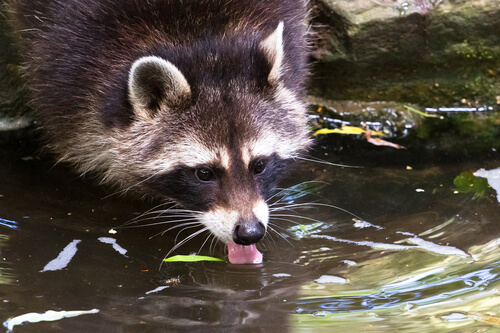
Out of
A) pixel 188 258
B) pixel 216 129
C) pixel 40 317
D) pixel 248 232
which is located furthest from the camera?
Result: pixel 188 258

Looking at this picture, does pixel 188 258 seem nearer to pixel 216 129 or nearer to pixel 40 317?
pixel 216 129

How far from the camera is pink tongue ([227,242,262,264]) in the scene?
5.32m

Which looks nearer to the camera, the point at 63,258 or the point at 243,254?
the point at 63,258

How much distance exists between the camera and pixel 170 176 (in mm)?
5320

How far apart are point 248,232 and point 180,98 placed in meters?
1.09

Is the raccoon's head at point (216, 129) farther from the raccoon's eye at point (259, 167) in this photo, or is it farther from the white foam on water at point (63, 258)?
the white foam on water at point (63, 258)

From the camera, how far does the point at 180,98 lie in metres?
5.18

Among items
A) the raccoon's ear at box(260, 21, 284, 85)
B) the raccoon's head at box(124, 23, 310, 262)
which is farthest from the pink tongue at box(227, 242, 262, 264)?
the raccoon's ear at box(260, 21, 284, 85)

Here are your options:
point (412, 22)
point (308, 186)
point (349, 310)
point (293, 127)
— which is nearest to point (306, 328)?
point (349, 310)

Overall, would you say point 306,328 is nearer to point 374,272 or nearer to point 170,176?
point 374,272

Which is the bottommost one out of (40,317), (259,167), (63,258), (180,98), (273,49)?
(40,317)

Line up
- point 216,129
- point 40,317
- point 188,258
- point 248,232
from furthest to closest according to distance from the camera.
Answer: point 188,258 → point 216,129 → point 248,232 → point 40,317

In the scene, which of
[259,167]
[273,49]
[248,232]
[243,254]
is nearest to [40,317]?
[248,232]

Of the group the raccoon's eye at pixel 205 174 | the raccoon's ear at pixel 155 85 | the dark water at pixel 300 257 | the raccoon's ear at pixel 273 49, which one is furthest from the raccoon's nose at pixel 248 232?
the raccoon's ear at pixel 273 49
